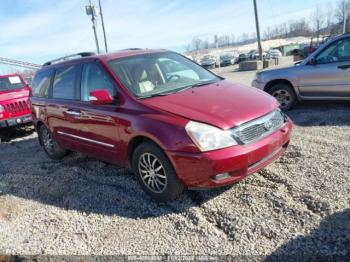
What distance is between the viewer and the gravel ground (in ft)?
9.99

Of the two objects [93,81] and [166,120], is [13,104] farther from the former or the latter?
[166,120]

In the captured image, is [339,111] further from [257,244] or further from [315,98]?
[257,244]

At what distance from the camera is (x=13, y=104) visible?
9.37 metres

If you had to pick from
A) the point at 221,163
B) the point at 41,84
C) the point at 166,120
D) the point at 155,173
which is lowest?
the point at 155,173

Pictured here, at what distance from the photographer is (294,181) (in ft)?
12.8

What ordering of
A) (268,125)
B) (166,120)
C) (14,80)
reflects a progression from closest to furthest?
1. (166,120)
2. (268,125)
3. (14,80)

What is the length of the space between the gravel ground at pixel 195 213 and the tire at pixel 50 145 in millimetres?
866

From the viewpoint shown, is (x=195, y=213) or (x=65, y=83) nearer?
(x=195, y=213)

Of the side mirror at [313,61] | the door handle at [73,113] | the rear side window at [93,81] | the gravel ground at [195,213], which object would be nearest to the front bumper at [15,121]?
the gravel ground at [195,213]

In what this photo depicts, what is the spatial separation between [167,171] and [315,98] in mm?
4690

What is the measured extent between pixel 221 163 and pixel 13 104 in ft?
26.2

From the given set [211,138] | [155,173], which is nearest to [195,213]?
[155,173]

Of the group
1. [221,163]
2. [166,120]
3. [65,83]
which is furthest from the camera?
[65,83]

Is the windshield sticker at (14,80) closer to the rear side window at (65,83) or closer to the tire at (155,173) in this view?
the rear side window at (65,83)
